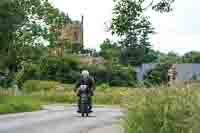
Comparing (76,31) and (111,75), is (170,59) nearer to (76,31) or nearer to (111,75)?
(76,31)

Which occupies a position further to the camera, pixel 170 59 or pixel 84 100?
pixel 170 59

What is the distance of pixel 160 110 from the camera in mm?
13555

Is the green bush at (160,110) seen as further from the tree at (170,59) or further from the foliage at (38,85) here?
the tree at (170,59)

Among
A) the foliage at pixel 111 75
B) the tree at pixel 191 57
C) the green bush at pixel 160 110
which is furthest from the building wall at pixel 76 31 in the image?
the green bush at pixel 160 110

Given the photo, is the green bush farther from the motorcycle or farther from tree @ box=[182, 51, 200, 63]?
tree @ box=[182, 51, 200, 63]

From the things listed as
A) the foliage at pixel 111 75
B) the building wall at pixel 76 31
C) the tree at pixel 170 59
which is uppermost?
the building wall at pixel 76 31

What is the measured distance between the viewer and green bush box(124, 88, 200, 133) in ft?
39.5

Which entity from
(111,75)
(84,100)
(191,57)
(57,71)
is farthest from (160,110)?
(191,57)

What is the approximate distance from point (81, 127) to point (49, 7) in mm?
44672

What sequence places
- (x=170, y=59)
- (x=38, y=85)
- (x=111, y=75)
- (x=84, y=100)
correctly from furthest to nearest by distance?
1. (x=170, y=59)
2. (x=111, y=75)
3. (x=38, y=85)
4. (x=84, y=100)

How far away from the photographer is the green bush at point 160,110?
12.0m

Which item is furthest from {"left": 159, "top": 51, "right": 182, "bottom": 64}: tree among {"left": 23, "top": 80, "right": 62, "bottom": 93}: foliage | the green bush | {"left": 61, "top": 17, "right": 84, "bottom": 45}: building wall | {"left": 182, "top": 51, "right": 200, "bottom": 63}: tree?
the green bush

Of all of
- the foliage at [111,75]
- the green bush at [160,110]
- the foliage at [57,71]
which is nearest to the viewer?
the green bush at [160,110]

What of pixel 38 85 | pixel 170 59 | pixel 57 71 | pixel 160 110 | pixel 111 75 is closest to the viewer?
pixel 160 110
